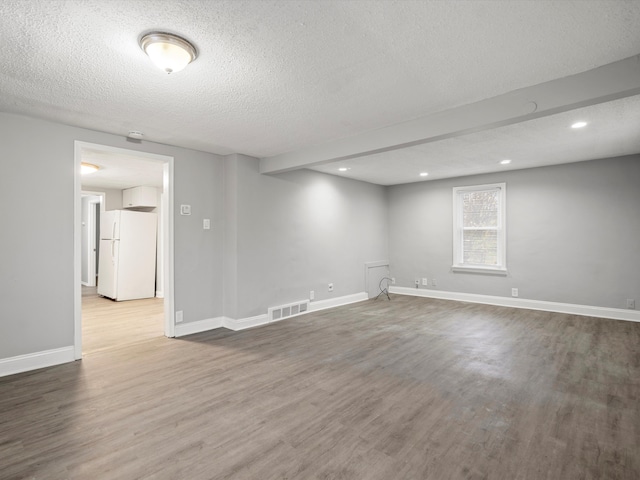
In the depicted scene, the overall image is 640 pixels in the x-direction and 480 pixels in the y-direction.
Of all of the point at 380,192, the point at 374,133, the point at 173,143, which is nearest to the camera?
the point at 374,133

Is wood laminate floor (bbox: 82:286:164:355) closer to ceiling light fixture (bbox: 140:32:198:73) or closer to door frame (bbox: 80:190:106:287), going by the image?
door frame (bbox: 80:190:106:287)

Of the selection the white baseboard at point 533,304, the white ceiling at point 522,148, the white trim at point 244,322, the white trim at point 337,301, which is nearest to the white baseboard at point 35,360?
the white trim at point 244,322

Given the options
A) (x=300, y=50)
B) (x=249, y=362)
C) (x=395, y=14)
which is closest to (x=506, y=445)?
(x=249, y=362)

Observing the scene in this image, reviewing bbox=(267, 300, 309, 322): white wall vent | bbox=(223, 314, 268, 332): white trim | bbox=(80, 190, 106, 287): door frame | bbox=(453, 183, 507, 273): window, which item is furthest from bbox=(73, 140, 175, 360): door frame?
bbox=(80, 190, 106, 287): door frame

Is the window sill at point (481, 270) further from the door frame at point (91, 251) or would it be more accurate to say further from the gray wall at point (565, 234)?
the door frame at point (91, 251)

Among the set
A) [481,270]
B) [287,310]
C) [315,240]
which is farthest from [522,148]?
[287,310]

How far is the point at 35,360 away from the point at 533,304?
23.0ft

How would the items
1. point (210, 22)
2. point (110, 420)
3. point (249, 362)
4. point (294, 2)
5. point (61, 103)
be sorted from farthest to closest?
point (249, 362)
point (61, 103)
point (110, 420)
point (210, 22)
point (294, 2)

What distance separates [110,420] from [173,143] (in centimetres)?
308

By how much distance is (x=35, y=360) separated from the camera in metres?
3.21

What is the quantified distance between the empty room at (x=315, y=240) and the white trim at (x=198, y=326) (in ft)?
0.11

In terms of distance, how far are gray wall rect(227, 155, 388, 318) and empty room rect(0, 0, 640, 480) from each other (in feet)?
0.15

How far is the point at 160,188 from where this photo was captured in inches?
296

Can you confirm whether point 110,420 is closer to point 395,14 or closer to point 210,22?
A: point 210,22
